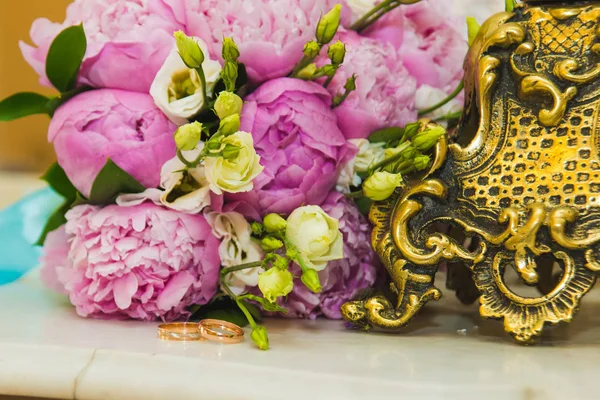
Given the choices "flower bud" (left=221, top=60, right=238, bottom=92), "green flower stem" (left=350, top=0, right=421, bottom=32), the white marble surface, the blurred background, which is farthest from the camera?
the blurred background

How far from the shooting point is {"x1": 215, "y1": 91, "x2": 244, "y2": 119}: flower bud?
559 mm

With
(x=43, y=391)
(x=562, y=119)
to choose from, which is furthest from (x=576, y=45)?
(x=43, y=391)

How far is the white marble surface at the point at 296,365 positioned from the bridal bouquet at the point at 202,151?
48 mm

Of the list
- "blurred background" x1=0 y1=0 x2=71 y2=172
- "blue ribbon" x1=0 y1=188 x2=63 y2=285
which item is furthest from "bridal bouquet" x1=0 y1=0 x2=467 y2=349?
"blurred background" x1=0 y1=0 x2=71 y2=172

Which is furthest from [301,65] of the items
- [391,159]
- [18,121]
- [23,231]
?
[18,121]

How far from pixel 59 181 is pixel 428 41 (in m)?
0.41

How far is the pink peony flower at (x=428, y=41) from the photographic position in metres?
0.72

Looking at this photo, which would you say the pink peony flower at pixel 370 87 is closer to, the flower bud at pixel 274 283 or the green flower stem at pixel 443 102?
the green flower stem at pixel 443 102

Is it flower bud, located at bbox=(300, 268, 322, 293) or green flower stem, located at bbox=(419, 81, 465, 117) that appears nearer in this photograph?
flower bud, located at bbox=(300, 268, 322, 293)

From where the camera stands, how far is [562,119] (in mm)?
573

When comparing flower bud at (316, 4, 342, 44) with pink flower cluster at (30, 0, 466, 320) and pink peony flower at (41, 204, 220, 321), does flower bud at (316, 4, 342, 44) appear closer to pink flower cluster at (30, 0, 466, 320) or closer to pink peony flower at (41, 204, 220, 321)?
pink flower cluster at (30, 0, 466, 320)

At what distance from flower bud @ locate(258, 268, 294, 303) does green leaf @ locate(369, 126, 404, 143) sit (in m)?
0.18

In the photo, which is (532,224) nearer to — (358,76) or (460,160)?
(460,160)

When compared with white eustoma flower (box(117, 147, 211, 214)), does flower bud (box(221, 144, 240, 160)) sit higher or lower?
higher
